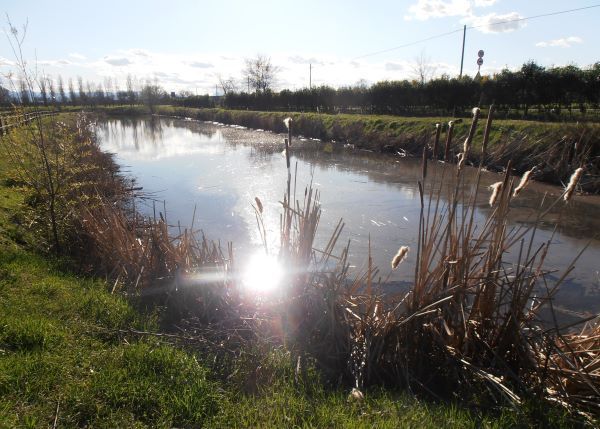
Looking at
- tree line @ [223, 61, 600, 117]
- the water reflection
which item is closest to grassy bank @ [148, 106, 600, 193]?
the water reflection

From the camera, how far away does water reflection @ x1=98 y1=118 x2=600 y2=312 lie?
6.20m

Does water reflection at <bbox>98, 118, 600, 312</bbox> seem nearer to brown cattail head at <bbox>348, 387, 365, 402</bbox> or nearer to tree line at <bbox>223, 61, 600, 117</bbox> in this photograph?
brown cattail head at <bbox>348, 387, 365, 402</bbox>

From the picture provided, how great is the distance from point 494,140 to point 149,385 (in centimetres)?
1320

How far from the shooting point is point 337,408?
239 cm

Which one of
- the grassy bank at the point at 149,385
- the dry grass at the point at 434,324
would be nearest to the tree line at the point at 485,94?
the dry grass at the point at 434,324

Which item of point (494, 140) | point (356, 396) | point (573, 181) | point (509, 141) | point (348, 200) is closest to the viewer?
point (573, 181)

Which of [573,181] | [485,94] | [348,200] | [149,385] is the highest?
[485,94]

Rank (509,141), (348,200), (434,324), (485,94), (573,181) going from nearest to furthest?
(573,181) < (434,324) < (348,200) < (509,141) < (485,94)

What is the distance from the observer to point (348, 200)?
9828 millimetres

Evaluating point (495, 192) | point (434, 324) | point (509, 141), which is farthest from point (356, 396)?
point (509, 141)

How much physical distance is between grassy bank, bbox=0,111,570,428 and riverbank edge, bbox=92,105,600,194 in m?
1.52

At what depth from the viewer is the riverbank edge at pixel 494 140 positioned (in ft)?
35.7

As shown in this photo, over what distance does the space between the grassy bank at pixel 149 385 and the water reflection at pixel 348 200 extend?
1.32 m

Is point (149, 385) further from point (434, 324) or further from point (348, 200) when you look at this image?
A: point (348, 200)
